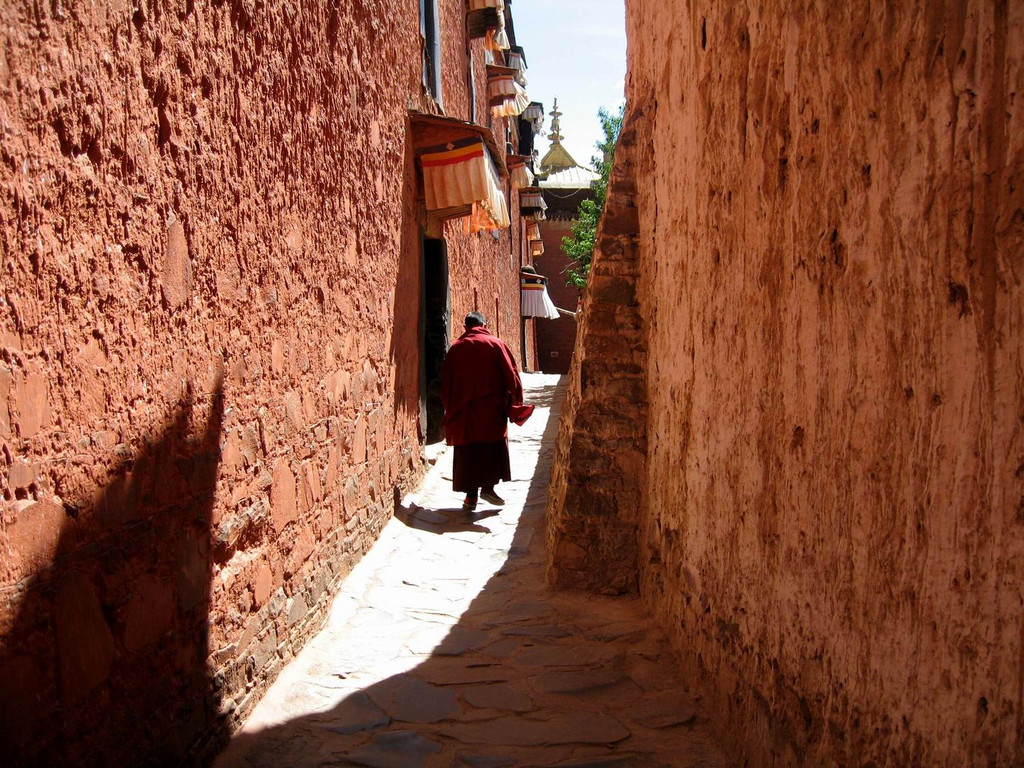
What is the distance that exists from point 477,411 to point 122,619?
442 cm

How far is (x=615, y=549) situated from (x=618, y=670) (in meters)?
0.90

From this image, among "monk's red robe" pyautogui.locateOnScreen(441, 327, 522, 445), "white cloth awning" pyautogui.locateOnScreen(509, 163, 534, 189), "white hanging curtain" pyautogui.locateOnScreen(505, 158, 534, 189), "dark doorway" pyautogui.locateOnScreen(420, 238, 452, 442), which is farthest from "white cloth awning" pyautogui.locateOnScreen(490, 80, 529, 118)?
"monk's red robe" pyautogui.locateOnScreen(441, 327, 522, 445)

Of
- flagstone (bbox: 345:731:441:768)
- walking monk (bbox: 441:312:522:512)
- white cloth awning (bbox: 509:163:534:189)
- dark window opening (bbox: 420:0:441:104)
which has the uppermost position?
white cloth awning (bbox: 509:163:534:189)

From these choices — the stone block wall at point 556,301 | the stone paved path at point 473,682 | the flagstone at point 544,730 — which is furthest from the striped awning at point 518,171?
the flagstone at point 544,730

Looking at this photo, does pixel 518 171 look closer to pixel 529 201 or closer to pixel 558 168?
pixel 529 201

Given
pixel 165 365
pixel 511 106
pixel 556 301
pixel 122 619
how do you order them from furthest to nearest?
pixel 556 301, pixel 511 106, pixel 165 365, pixel 122 619

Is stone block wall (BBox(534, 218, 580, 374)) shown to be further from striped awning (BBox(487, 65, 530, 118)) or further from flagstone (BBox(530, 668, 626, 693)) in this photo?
flagstone (BBox(530, 668, 626, 693))

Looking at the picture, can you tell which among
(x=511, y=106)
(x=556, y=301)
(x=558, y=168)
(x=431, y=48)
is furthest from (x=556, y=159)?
(x=431, y=48)

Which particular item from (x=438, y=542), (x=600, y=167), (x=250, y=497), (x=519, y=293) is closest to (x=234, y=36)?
(x=250, y=497)

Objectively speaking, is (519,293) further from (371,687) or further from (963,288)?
(963,288)

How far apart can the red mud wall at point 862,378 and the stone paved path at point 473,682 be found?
0.38 metres

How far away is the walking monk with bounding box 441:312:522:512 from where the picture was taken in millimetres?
6625

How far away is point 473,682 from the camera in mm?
3625

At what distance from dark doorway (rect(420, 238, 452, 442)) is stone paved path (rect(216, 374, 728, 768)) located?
8.63 feet
